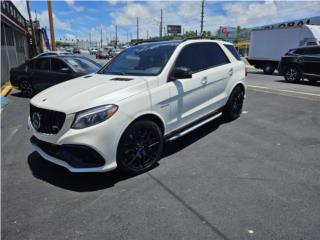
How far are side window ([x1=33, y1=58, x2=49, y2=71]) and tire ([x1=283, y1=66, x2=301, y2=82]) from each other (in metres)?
11.1

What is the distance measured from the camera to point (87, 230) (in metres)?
2.79

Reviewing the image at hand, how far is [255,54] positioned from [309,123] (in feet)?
51.4

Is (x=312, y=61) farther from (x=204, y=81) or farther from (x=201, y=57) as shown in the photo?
(x=204, y=81)

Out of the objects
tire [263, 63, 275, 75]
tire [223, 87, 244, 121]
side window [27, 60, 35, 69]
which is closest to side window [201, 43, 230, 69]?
tire [223, 87, 244, 121]

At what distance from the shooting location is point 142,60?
4.70 m

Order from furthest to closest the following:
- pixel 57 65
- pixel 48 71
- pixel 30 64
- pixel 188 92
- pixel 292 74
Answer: pixel 292 74, pixel 30 64, pixel 48 71, pixel 57 65, pixel 188 92

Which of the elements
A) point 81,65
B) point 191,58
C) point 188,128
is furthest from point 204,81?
point 81,65

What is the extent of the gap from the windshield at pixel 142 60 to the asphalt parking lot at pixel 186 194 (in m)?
1.42

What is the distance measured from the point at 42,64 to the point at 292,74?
11.2m

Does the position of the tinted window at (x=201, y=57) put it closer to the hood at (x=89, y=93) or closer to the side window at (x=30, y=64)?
the hood at (x=89, y=93)

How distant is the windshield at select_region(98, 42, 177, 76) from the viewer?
4414mm

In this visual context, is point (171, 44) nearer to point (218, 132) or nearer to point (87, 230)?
point (218, 132)

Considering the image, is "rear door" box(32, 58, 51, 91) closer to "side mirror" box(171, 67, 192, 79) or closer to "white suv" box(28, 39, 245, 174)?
"white suv" box(28, 39, 245, 174)

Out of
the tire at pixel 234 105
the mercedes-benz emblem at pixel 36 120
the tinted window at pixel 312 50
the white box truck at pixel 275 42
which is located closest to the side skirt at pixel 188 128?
the tire at pixel 234 105
